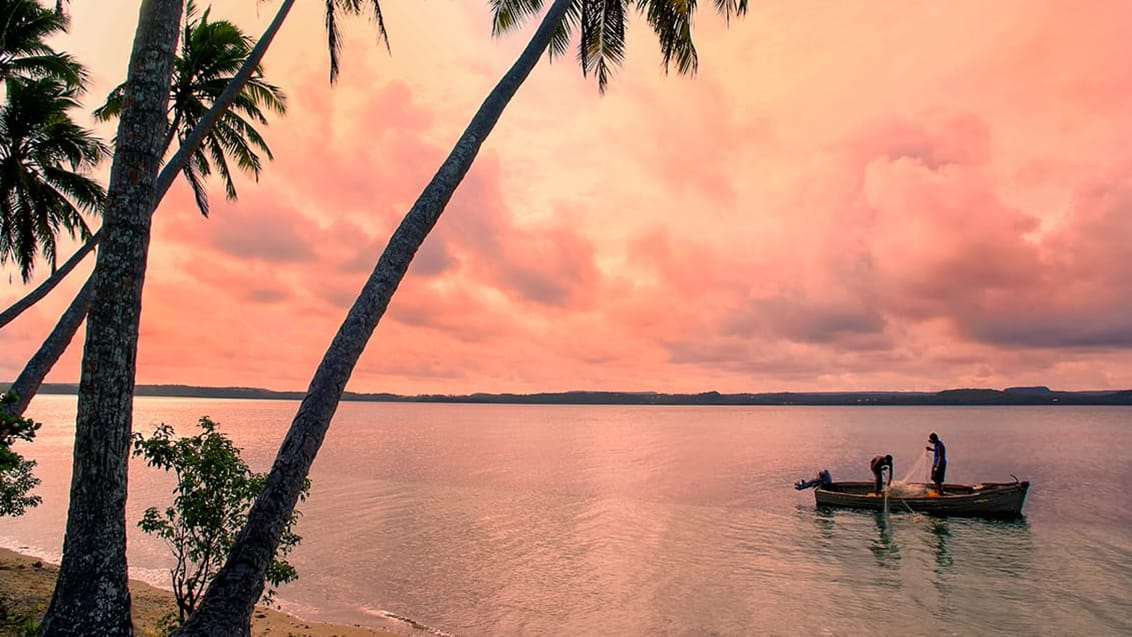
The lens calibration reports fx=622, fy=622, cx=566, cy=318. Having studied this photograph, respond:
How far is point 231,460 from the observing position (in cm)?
1007

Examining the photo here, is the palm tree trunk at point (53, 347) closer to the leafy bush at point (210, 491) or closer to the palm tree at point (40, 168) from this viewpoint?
the leafy bush at point (210, 491)

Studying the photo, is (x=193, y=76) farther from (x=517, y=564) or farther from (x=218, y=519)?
(x=517, y=564)

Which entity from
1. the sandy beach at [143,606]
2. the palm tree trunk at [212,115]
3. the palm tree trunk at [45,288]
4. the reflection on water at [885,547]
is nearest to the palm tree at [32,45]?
the palm tree trunk at [45,288]

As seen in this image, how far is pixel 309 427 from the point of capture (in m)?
6.79

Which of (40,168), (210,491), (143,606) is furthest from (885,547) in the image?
(40,168)

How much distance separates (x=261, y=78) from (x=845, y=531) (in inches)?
1172

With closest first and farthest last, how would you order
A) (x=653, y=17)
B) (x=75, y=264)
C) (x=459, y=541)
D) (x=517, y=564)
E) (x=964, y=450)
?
1. (x=653, y=17)
2. (x=75, y=264)
3. (x=517, y=564)
4. (x=459, y=541)
5. (x=964, y=450)

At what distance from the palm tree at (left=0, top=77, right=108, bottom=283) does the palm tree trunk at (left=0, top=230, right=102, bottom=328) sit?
391cm

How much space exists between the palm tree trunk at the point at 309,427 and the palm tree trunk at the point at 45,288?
32.9 feet

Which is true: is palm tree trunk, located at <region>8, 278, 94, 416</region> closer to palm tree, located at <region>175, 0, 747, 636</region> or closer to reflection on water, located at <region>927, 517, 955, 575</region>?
palm tree, located at <region>175, 0, 747, 636</region>

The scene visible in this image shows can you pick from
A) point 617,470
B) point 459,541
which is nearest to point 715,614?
point 459,541

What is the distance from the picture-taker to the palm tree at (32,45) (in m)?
16.6

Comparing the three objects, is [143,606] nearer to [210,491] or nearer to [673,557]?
[210,491]

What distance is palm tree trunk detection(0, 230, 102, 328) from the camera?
14320 millimetres
